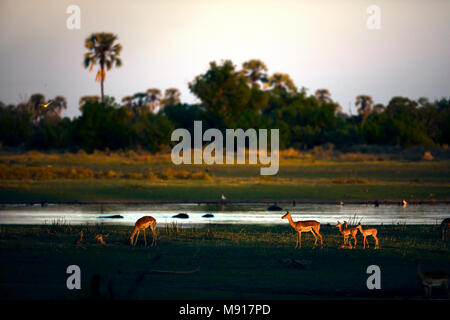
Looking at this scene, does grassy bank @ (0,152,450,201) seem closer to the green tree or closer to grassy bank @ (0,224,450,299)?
grassy bank @ (0,224,450,299)

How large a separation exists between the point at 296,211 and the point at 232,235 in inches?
320

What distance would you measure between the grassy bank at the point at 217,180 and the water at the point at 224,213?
284 centimetres

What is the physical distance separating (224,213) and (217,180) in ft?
39.6

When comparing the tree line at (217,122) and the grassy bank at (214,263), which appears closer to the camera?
the grassy bank at (214,263)

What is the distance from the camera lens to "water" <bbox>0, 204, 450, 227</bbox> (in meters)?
22.5

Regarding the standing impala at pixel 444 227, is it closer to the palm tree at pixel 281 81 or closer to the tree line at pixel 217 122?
the tree line at pixel 217 122

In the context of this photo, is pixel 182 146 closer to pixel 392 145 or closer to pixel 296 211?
pixel 392 145

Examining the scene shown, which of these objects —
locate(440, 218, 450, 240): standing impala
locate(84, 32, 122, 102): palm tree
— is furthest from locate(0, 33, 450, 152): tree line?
locate(440, 218, 450, 240): standing impala

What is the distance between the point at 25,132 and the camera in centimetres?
7019

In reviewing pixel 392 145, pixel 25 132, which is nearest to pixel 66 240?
pixel 392 145

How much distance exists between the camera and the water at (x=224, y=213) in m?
22.5

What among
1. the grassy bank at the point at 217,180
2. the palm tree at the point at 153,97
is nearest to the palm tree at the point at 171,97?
the palm tree at the point at 153,97

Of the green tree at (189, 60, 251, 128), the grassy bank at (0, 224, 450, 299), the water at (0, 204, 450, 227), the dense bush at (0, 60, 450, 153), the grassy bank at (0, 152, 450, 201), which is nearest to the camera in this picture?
the grassy bank at (0, 224, 450, 299)

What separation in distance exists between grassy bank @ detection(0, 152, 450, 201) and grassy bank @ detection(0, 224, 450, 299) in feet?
39.6
